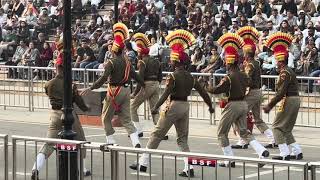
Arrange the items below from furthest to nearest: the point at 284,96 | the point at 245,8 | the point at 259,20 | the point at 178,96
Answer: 1. the point at 245,8
2. the point at 259,20
3. the point at 284,96
4. the point at 178,96

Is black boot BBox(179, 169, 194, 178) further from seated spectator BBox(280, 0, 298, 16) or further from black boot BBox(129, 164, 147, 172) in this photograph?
seated spectator BBox(280, 0, 298, 16)

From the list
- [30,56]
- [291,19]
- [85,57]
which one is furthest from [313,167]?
[30,56]

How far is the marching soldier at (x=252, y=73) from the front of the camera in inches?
632

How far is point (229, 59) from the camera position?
14.2 metres

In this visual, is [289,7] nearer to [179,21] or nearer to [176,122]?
[179,21]

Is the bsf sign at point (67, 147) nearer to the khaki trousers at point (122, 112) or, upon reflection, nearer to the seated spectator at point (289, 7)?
the khaki trousers at point (122, 112)

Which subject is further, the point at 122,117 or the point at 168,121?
the point at 122,117

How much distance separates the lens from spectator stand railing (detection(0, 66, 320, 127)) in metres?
19.6

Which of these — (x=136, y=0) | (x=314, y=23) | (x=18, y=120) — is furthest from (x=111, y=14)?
(x=18, y=120)

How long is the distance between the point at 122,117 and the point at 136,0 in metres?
16.6

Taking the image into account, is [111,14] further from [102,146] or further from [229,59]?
[102,146]

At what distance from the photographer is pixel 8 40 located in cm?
3244

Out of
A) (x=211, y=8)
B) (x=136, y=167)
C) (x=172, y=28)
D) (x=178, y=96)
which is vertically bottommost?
(x=136, y=167)

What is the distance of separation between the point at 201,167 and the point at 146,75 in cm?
911
